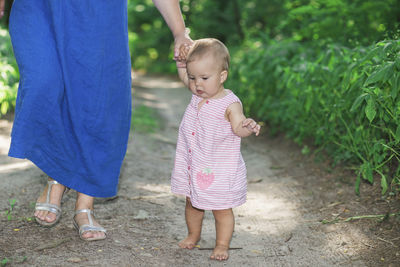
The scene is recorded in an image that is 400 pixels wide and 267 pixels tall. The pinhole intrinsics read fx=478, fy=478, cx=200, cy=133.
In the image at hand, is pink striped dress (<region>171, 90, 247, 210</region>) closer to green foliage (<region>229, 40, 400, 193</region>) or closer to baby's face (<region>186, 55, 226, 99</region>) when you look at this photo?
baby's face (<region>186, 55, 226, 99</region>)

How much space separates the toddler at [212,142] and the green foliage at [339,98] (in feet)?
2.84

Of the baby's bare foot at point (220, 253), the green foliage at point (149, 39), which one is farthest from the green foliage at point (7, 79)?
the green foliage at point (149, 39)

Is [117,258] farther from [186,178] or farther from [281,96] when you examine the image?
[281,96]

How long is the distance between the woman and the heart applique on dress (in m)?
0.51

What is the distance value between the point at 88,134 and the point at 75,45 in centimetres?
47

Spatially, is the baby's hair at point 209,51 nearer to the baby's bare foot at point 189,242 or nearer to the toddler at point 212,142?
the toddler at point 212,142

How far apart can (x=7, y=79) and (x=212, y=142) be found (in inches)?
146

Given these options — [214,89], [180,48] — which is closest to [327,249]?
[214,89]

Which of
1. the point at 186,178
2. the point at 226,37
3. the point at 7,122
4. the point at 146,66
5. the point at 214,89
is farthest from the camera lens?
the point at 146,66

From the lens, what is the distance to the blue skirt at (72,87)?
242cm

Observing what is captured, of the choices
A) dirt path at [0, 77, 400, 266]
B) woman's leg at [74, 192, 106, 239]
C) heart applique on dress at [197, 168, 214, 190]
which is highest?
heart applique on dress at [197, 168, 214, 190]

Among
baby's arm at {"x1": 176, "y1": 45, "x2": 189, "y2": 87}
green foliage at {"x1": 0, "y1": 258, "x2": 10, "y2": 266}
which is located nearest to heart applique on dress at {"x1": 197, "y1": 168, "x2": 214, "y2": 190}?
baby's arm at {"x1": 176, "y1": 45, "x2": 189, "y2": 87}

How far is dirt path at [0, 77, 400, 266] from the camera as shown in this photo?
8.05ft

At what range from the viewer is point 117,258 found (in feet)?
7.77
